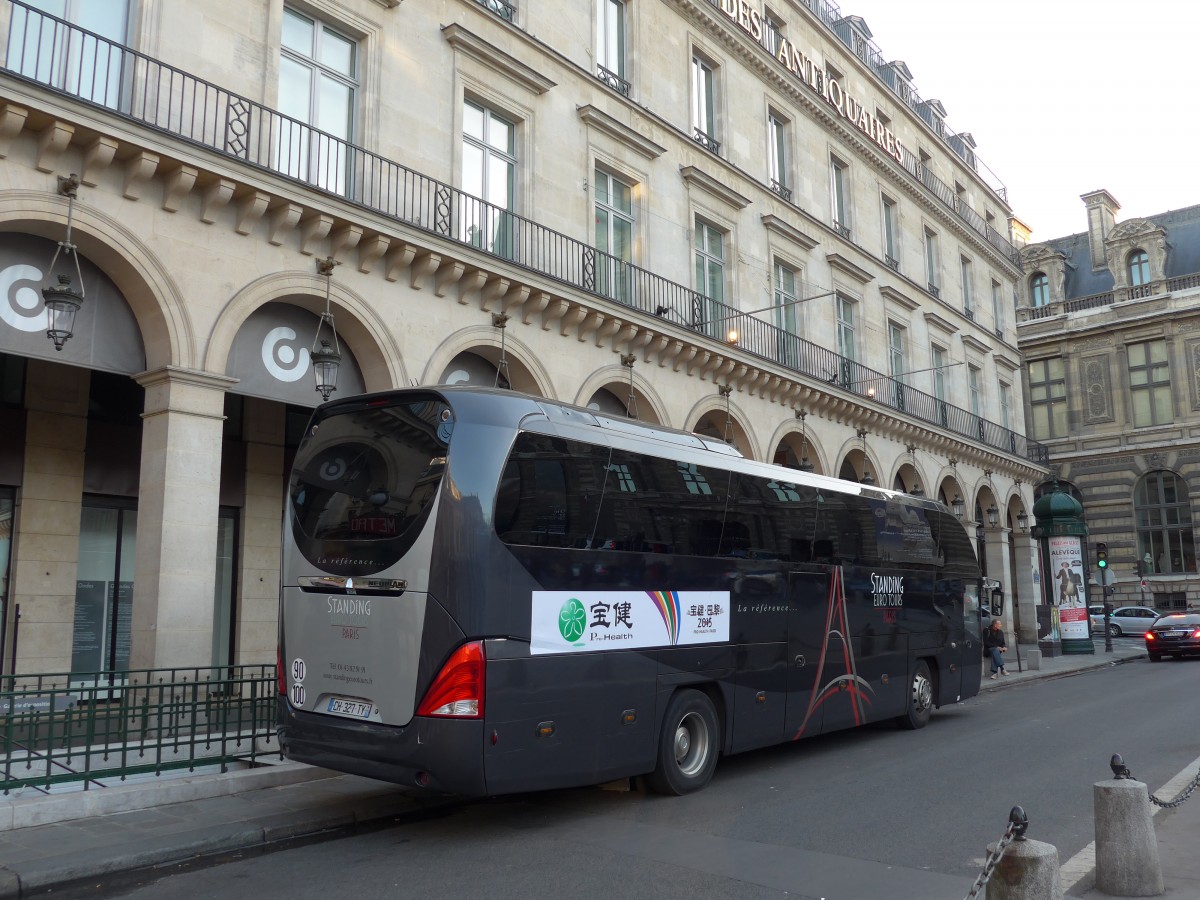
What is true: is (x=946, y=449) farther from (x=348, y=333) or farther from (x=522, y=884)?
(x=522, y=884)

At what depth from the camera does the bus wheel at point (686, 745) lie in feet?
31.3

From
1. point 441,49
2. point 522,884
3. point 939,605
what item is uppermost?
point 441,49

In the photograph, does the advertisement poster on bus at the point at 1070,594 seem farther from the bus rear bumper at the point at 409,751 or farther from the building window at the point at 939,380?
the bus rear bumper at the point at 409,751

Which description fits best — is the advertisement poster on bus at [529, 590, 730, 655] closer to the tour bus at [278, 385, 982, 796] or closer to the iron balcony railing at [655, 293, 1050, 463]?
the tour bus at [278, 385, 982, 796]

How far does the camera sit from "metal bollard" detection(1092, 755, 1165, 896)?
6027 millimetres

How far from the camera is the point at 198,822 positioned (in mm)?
8188

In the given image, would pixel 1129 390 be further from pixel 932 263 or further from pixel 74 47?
pixel 74 47

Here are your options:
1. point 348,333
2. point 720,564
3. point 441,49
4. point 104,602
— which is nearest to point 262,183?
point 348,333

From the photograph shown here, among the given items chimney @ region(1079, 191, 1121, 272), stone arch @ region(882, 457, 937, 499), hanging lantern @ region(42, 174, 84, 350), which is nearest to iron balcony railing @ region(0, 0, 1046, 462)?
hanging lantern @ region(42, 174, 84, 350)

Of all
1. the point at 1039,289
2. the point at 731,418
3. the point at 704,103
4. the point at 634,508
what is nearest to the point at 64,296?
Answer: the point at 634,508

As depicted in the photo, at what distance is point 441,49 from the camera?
16.9m

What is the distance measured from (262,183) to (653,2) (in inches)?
496

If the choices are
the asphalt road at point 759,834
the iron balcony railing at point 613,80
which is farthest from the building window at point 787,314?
the asphalt road at point 759,834

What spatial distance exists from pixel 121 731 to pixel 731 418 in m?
15.8
